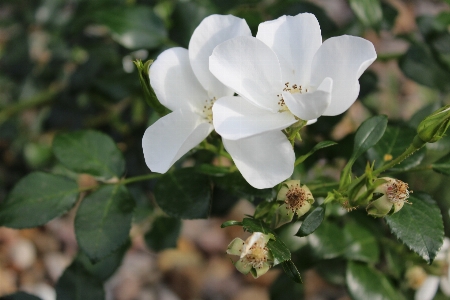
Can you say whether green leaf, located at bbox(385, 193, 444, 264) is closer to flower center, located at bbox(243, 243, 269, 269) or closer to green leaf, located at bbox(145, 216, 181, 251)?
flower center, located at bbox(243, 243, 269, 269)

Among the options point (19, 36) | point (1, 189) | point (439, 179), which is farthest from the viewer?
point (1, 189)

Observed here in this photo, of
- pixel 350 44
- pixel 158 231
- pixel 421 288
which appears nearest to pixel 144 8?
pixel 158 231

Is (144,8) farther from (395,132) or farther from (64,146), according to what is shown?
(395,132)

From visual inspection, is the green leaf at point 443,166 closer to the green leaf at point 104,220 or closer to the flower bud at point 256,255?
the flower bud at point 256,255

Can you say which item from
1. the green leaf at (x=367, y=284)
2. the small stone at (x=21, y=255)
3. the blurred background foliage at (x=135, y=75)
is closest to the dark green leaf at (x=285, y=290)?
the blurred background foliage at (x=135, y=75)

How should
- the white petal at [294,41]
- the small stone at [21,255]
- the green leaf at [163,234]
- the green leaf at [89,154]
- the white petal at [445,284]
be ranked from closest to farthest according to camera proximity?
the white petal at [294,41], the green leaf at [89,154], the white petal at [445,284], the green leaf at [163,234], the small stone at [21,255]

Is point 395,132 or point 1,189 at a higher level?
point 395,132

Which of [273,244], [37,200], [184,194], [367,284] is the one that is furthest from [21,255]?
[273,244]
